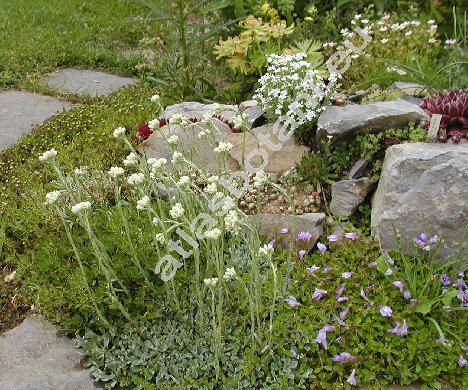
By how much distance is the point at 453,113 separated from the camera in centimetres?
394

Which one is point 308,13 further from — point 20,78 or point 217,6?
point 20,78

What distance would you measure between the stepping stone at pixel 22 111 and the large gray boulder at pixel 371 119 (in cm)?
288

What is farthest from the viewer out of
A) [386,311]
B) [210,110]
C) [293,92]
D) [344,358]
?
[210,110]

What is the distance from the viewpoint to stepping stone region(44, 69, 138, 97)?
633 centimetres

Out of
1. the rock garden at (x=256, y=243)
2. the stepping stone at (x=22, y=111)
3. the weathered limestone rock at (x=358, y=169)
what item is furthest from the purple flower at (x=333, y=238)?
the stepping stone at (x=22, y=111)

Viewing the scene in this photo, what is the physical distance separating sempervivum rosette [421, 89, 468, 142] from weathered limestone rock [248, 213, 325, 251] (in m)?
1.03

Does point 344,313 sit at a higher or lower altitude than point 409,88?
lower

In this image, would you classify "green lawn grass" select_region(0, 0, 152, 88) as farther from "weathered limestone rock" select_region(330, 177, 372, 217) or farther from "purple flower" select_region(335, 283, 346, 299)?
"purple flower" select_region(335, 283, 346, 299)

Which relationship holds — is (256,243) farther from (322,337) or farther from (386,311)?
(386,311)

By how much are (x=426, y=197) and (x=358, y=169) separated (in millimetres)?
645

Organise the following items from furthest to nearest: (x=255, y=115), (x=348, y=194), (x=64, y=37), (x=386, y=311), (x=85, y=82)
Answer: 1. (x=64, y=37)
2. (x=85, y=82)
3. (x=255, y=115)
4. (x=348, y=194)
5. (x=386, y=311)

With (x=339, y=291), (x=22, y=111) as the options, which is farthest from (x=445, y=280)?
(x=22, y=111)

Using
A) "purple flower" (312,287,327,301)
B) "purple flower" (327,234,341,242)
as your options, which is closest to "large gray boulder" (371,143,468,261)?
"purple flower" (327,234,341,242)

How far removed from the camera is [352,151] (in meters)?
4.20
